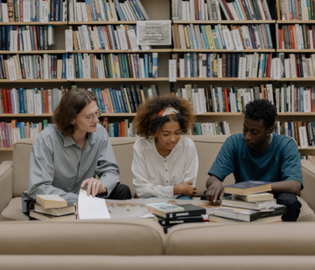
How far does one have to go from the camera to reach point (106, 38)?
10.5 feet

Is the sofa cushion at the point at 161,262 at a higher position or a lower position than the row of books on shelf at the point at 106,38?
lower

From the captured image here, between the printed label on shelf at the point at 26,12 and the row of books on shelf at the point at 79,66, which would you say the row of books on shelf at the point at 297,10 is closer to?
the row of books on shelf at the point at 79,66

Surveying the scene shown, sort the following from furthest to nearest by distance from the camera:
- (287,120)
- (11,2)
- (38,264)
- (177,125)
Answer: (287,120), (11,2), (177,125), (38,264)

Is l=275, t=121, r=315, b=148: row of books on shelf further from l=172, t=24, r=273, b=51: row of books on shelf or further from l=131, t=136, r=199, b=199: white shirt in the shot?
l=131, t=136, r=199, b=199: white shirt

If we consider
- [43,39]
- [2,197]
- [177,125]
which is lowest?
[2,197]

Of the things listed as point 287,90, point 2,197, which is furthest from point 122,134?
point 287,90

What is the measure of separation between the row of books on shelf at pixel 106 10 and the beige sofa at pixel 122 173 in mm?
1547

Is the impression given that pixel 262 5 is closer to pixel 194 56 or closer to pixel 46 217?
pixel 194 56

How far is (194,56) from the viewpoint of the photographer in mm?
3219

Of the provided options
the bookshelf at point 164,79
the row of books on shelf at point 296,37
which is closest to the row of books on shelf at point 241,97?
the bookshelf at point 164,79

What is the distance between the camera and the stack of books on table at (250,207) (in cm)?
112

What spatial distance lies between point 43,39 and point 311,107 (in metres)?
2.88

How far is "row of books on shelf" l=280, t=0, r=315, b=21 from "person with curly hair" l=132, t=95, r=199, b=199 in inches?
78.5

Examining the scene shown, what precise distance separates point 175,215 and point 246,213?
0.25m
